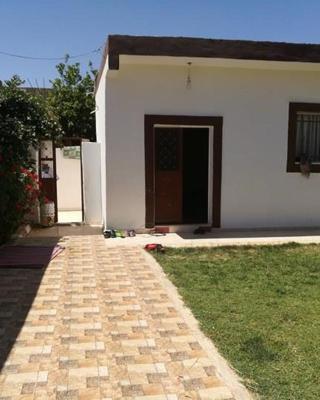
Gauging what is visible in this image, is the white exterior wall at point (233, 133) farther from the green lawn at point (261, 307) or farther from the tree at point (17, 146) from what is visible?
the green lawn at point (261, 307)

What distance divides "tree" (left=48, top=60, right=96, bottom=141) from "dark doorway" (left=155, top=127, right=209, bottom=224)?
6.75 m

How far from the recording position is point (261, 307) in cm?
473

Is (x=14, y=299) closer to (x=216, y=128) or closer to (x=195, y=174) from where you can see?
(x=216, y=128)

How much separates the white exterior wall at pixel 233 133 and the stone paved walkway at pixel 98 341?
9.98 feet

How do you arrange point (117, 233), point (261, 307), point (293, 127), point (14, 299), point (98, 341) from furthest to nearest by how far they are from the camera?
point (293, 127), point (117, 233), point (14, 299), point (261, 307), point (98, 341)

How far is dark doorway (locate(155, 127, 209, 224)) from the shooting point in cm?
934

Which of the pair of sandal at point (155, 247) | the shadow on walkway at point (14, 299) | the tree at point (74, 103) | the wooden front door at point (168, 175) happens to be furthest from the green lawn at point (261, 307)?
the tree at point (74, 103)

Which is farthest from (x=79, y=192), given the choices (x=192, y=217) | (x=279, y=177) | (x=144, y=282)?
Answer: (x=144, y=282)

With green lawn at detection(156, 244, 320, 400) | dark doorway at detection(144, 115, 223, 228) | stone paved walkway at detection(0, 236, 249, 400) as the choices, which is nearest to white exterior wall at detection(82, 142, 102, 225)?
dark doorway at detection(144, 115, 223, 228)

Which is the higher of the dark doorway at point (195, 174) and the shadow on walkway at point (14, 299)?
the dark doorway at point (195, 174)

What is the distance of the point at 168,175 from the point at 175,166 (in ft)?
0.80

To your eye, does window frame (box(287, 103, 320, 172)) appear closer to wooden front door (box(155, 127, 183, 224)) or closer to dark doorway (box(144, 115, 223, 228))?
dark doorway (box(144, 115, 223, 228))

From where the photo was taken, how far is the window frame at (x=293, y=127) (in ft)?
30.0

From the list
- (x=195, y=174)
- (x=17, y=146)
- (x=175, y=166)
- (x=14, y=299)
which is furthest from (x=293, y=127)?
(x=14, y=299)
